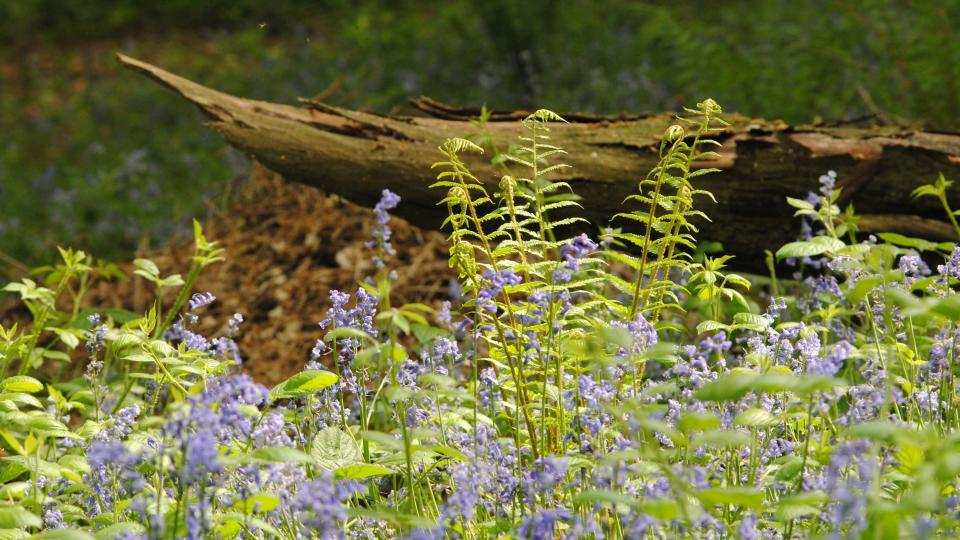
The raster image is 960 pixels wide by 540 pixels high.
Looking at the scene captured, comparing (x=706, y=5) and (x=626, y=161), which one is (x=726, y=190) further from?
(x=706, y=5)

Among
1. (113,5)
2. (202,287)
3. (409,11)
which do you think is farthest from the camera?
(113,5)

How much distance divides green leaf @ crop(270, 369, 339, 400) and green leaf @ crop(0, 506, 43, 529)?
0.57 meters

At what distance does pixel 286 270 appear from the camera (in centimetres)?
538

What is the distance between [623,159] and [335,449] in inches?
74.4

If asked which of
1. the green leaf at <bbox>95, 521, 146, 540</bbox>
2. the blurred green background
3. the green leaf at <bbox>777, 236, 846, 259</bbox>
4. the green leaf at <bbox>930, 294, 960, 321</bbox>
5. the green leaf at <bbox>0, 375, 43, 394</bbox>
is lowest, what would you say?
the green leaf at <bbox>95, 521, 146, 540</bbox>

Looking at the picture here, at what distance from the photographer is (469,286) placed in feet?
8.93

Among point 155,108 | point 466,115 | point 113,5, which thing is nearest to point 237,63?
point 155,108

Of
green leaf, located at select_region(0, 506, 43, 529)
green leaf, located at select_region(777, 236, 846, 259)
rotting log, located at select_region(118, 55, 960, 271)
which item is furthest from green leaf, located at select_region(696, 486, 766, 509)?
rotting log, located at select_region(118, 55, 960, 271)

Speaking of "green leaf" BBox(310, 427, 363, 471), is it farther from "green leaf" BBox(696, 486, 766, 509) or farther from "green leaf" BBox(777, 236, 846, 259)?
"green leaf" BBox(777, 236, 846, 259)

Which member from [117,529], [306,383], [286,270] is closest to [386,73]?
[286,270]

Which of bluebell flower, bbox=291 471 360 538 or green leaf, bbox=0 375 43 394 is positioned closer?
bluebell flower, bbox=291 471 360 538

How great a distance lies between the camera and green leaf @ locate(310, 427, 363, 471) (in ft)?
8.33

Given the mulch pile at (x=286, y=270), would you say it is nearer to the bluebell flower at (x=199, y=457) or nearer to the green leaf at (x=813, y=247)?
the green leaf at (x=813, y=247)

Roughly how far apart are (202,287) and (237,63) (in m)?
7.00
